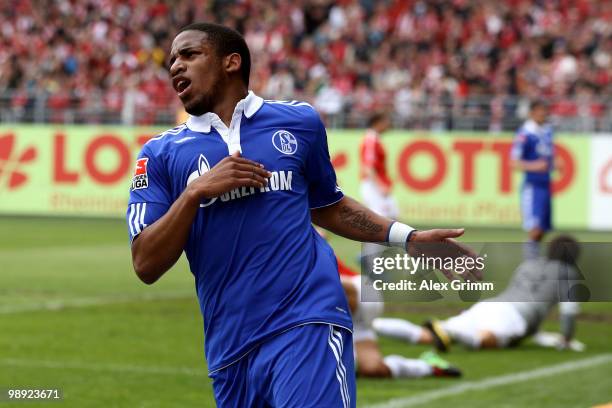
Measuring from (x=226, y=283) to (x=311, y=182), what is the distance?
59 centimetres

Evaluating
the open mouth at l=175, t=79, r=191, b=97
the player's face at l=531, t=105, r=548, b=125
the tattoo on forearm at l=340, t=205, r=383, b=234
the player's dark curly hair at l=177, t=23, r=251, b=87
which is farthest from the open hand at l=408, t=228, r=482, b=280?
the player's face at l=531, t=105, r=548, b=125

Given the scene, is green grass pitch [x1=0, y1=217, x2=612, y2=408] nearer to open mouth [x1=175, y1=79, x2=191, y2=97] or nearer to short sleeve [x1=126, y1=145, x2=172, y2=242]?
short sleeve [x1=126, y1=145, x2=172, y2=242]

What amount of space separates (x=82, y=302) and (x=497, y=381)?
586 cm

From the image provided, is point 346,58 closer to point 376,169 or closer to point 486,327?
point 376,169

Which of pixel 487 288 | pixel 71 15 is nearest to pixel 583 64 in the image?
pixel 71 15

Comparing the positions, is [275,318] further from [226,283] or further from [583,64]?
[583,64]

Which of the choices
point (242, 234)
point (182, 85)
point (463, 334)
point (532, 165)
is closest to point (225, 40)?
point (182, 85)

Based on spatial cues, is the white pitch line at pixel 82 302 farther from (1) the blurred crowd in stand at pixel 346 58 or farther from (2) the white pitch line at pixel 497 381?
(1) the blurred crowd in stand at pixel 346 58

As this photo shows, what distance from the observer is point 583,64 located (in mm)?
25922

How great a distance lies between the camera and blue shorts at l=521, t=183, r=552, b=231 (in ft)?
54.6

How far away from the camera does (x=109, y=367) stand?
963 centimetres

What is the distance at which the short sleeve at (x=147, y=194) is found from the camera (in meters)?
4.34

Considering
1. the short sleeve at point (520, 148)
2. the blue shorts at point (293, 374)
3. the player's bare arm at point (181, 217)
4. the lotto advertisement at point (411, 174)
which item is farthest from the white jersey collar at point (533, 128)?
the player's bare arm at point (181, 217)

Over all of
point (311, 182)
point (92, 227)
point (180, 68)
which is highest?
point (180, 68)
